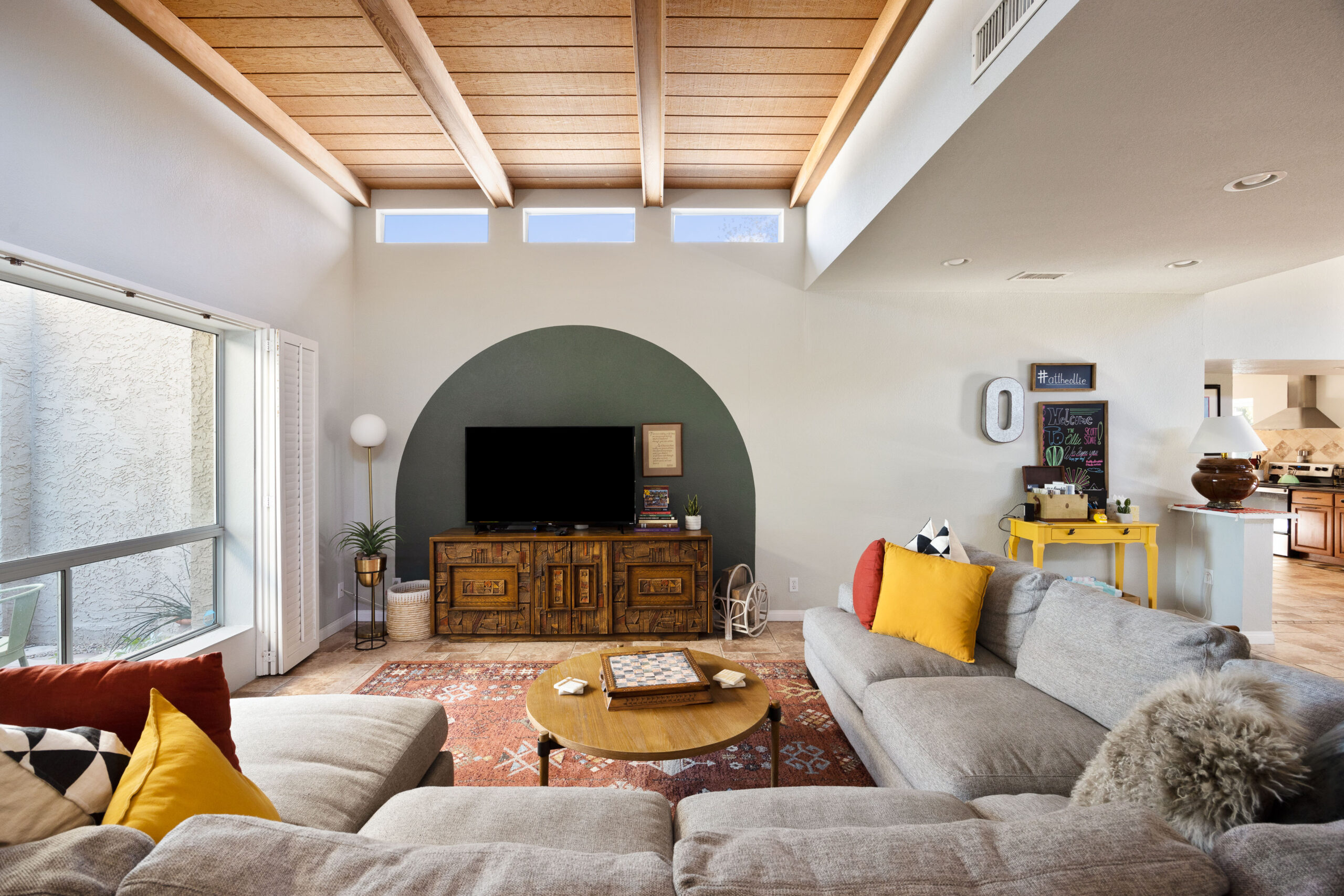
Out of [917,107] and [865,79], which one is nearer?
[917,107]

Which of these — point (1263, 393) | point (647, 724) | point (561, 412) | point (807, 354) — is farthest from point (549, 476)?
point (1263, 393)

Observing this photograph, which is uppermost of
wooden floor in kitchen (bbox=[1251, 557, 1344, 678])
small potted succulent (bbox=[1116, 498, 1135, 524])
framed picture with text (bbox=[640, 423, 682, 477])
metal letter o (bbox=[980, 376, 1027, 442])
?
metal letter o (bbox=[980, 376, 1027, 442])

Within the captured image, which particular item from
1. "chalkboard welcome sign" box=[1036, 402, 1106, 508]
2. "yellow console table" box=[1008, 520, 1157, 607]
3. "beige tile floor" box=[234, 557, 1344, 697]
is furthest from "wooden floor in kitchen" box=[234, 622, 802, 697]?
"chalkboard welcome sign" box=[1036, 402, 1106, 508]

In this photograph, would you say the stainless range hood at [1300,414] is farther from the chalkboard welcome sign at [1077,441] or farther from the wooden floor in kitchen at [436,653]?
the wooden floor in kitchen at [436,653]

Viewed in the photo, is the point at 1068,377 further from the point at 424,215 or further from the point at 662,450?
the point at 424,215

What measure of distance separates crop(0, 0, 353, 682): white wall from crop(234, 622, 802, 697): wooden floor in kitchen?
566 mm

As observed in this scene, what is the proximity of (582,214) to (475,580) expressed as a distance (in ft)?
8.66

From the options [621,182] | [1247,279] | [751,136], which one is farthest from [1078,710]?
[621,182]

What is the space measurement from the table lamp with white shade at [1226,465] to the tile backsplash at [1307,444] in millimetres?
4450

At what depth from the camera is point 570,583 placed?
396 centimetres

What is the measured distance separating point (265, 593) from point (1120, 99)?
4.26 m

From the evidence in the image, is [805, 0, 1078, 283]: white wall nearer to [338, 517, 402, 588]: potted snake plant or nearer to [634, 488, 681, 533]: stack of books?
[634, 488, 681, 533]: stack of books

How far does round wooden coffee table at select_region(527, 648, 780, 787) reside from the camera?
182 cm

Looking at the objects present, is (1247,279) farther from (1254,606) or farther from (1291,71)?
(1291,71)
